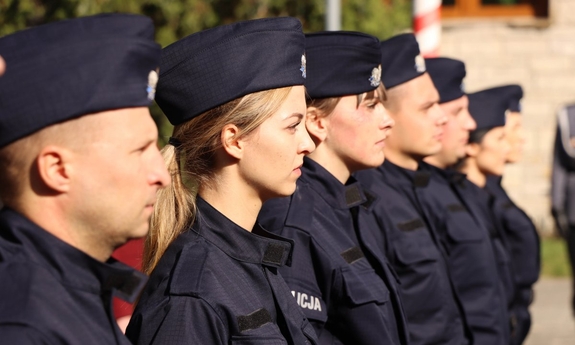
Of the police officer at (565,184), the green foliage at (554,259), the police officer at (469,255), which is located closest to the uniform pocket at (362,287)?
the police officer at (469,255)

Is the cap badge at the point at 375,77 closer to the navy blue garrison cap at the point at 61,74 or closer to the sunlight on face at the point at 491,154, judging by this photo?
the navy blue garrison cap at the point at 61,74

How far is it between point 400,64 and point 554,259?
7.60 metres

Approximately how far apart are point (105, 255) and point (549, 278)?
9518 millimetres

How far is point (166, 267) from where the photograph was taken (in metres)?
2.63

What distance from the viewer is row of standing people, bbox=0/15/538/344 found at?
1.97 metres

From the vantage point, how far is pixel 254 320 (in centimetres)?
258

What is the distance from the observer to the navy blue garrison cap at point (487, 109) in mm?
6234

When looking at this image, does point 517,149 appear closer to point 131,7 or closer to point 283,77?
point 131,7

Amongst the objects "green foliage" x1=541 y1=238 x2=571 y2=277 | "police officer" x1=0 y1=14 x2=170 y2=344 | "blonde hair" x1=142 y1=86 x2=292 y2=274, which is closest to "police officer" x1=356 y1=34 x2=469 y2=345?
"blonde hair" x1=142 y1=86 x2=292 y2=274

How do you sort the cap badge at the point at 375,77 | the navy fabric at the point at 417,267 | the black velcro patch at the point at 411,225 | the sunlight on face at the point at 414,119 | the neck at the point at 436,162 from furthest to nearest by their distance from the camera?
the neck at the point at 436,162 → the sunlight on face at the point at 414,119 → the black velcro patch at the point at 411,225 → the navy fabric at the point at 417,267 → the cap badge at the point at 375,77

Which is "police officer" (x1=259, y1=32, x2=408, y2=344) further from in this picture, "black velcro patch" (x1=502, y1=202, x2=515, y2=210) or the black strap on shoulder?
"black velcro patch" (x1=502, y1=202, x2=515, y2=210)

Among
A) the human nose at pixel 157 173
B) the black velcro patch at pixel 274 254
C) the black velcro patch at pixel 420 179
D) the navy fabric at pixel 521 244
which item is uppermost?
the human nose at pixel 157 173

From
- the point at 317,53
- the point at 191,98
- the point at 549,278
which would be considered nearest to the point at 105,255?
the point at 191,98

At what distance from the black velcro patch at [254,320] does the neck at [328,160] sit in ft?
3.85
